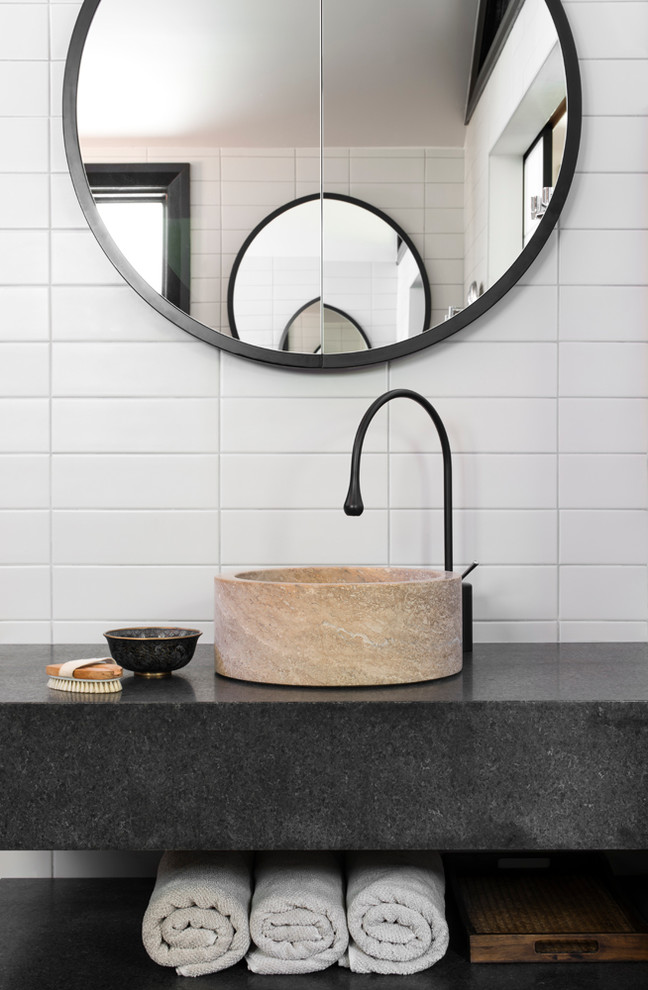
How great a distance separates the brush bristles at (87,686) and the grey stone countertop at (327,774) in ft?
0.20

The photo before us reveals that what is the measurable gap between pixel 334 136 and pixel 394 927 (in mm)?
1350

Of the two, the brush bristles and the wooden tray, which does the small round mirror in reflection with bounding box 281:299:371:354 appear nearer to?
the brush bristles

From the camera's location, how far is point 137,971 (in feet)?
4.17

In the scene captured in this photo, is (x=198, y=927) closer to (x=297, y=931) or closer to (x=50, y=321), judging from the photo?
(x=297, y=931)

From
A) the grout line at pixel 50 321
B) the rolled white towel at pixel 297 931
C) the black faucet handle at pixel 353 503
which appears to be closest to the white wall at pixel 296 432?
the grout line at pixel 50 321

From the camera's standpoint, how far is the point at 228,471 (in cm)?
166

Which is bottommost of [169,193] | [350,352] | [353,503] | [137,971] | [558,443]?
[137,971]

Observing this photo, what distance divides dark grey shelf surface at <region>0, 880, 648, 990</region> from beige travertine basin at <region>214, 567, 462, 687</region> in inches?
17.0

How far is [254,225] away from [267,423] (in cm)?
37

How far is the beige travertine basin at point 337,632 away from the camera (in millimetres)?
1194

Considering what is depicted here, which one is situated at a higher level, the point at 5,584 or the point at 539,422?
the point at 539,422

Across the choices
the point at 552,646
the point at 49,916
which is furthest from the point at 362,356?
the point at 49,916

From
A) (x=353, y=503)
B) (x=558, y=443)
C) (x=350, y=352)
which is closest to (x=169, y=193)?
(x=350, y=352)

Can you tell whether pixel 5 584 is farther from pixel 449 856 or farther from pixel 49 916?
pixel 449 856
